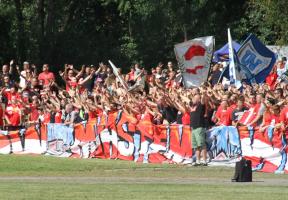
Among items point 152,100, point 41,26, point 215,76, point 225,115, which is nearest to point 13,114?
point 152,100

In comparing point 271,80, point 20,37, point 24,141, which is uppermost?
point 20,37

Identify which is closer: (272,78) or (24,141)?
(24,141)

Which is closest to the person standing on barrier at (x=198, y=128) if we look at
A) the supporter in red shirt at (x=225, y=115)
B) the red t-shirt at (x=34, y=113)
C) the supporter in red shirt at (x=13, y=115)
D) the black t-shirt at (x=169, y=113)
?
the supporter in red shirt at (x=225, y=115)

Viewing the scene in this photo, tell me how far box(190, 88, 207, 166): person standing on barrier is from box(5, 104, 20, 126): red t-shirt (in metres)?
9.46

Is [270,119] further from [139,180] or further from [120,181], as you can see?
[120,181]

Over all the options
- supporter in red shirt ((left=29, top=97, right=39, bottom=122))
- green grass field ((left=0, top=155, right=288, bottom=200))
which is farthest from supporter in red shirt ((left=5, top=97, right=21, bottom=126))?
green grass field ((left=0, top=155, right=288, bottom=200))

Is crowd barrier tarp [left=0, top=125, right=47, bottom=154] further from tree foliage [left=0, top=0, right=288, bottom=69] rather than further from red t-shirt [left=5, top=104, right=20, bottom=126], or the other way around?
tree foliage [left=0, top=0, right=288, bottom=69]

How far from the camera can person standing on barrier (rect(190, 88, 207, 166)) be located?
26.2 m

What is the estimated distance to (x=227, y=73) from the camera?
32.8 metres

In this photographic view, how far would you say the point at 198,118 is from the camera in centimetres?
2627

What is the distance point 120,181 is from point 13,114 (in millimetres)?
13149

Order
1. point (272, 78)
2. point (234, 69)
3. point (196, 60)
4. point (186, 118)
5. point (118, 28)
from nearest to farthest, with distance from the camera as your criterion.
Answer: point (186, 118) → point (196, 60) → point (234, 69) → point (272, 78) → point (118, 28)

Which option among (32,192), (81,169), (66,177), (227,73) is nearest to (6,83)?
(227,73)

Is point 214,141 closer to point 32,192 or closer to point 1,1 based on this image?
point 32,192
